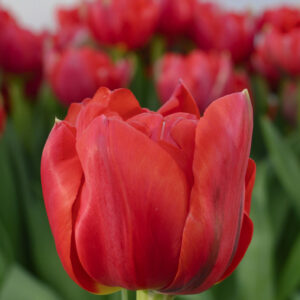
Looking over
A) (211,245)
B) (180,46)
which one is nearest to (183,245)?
(211,245)

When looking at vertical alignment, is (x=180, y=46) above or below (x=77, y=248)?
below

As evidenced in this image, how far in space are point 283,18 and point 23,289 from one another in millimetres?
876

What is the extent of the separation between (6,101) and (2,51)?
0.41ft

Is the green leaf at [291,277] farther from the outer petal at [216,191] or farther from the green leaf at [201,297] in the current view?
the outer petal at [216,191]

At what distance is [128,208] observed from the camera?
0.27 meters

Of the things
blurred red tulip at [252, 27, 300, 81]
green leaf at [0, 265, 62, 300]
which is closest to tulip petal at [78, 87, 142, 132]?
green leaf at [0, 265, 62, 300]

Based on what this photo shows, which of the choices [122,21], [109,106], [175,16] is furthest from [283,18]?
[109,106]

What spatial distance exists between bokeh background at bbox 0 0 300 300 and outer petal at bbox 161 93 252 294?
27 centimetres

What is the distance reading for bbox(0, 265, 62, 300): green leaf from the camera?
2.15ft

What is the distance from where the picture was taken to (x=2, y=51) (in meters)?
1.18

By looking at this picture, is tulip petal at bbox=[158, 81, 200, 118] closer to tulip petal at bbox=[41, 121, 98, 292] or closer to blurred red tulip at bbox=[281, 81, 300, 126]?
tulip petal at bbox=[41, 121, 98, 292]

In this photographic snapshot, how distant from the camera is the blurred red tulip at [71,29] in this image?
1.33m

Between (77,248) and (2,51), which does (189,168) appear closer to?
(77,248)

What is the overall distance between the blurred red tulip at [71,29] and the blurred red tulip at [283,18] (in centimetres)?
47
